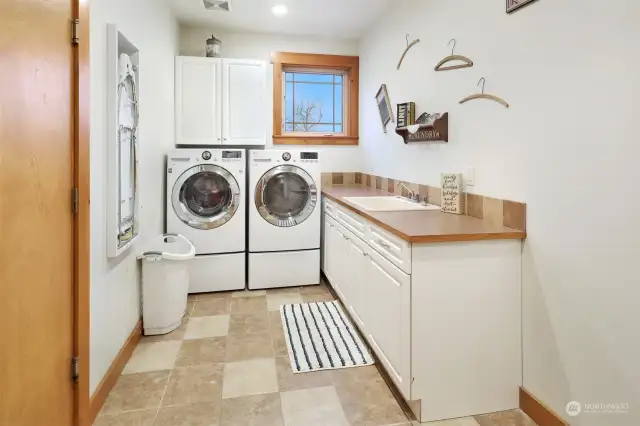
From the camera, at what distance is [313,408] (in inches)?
74.3

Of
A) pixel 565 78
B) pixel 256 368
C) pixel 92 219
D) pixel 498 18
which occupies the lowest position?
pixel 256 368

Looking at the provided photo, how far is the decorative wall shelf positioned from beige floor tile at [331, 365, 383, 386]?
59.4 inches

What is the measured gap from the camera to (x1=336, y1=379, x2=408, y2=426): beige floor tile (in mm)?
1797

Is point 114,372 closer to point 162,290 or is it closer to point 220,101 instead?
point 162,290

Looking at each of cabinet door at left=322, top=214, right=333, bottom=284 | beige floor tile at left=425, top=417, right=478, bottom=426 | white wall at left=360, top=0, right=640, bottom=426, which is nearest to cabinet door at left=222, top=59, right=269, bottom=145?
cabinet door at left=322, top=214, right=333, bottom=284

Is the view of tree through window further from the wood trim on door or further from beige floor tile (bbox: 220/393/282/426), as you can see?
beige floor tile (bbox: 220/393/282/426)

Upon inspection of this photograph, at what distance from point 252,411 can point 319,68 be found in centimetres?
358

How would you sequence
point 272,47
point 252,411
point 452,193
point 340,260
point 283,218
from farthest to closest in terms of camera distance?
1. point 272,47
2. point 283,218
3. point 340,260
4. point 452,193
5. point 252,411

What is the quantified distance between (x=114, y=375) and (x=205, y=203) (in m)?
1.77

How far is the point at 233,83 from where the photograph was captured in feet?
12.4

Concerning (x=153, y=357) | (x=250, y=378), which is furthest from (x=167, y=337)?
(x=250, y=378)

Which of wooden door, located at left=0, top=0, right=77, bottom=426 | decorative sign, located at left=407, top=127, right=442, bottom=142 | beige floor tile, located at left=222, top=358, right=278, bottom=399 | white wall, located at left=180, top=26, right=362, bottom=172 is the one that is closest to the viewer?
wooden door, located at left=0, top=0, right=77, bottom=426

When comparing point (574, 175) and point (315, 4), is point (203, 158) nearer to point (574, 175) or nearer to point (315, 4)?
point (315, 4)

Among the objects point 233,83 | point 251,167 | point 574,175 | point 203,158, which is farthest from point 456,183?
point 233,83
